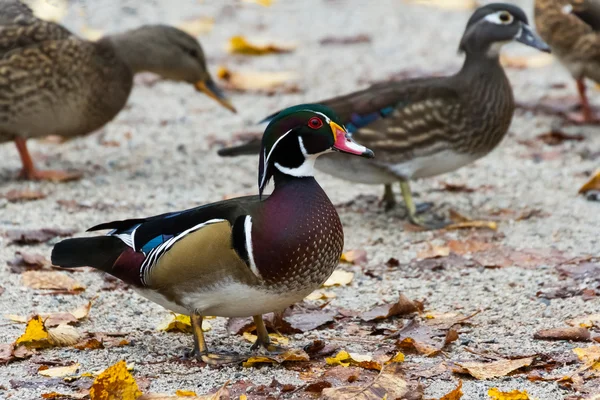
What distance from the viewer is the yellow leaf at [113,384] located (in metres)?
3.07

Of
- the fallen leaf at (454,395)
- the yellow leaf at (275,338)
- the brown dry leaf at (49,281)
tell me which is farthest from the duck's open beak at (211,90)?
the fallen leaf at (454,395)

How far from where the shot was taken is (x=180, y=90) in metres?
8.12

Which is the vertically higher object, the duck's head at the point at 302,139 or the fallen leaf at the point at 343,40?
the duck's head at the point at 302,139

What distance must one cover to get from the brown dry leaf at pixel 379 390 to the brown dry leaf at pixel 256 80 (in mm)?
4909

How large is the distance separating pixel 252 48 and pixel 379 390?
5933mm

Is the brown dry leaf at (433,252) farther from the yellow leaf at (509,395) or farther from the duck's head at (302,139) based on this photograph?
the yellow leaf at (509,395)

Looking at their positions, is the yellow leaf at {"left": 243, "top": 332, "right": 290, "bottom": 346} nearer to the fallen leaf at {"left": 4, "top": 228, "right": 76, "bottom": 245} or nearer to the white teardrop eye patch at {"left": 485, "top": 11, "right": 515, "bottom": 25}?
the fallen leaf at {"left": 4, "top": 228, "right": 76, "bottom": 245}

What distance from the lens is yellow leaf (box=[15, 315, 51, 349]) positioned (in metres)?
3.61

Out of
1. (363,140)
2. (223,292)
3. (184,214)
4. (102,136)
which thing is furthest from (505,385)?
(102,136)

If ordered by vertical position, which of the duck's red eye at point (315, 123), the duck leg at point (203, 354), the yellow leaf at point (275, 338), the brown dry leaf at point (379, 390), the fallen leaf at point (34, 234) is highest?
the duck's red eye at point (315, 123)

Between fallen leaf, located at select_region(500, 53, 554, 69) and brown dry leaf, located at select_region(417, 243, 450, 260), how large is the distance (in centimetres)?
377

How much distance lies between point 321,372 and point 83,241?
0.97 m

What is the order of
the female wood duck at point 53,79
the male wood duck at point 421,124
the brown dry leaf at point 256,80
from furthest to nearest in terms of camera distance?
1. the brown dry leaf at point 256,80
2. the female wood duck at point 53,79
3. the male wood duck at point 421,124

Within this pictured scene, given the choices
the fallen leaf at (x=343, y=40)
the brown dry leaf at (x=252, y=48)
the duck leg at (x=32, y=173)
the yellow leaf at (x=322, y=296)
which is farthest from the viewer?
the fallen leaf at (x=343, y=40)
